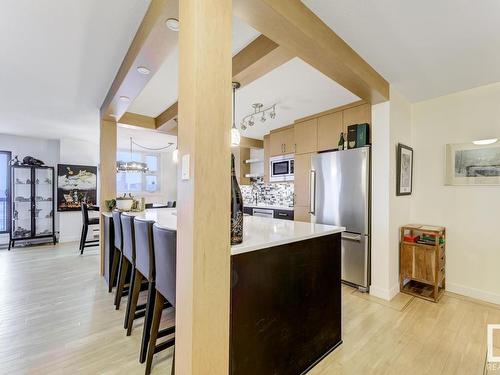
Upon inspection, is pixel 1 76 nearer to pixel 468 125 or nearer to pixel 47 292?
pixel 47 292

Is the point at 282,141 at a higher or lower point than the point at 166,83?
lower

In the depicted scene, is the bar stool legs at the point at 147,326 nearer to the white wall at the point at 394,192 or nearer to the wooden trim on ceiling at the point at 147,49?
the wooden trim on ceiling at the point at 147,49

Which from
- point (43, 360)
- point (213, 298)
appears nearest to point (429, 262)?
point (213, 298)

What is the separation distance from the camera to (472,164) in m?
2.71

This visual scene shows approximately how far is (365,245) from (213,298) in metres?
2.29

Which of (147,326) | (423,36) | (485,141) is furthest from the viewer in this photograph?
(485,141)

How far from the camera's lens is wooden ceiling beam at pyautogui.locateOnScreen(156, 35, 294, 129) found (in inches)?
70.9

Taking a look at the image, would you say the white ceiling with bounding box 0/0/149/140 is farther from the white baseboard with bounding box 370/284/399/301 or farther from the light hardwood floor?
the white baseboard with bounding box 370/284/399/301

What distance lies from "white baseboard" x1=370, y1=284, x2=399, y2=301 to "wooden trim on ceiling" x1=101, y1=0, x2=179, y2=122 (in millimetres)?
3090

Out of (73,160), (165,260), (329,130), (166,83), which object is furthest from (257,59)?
(73,160)

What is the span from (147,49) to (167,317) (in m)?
2.33

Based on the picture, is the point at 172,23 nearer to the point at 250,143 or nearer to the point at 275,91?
the point at 275,91


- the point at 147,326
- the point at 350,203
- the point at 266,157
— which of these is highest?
the point at 266,157

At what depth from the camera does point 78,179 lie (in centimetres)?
561
